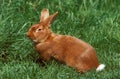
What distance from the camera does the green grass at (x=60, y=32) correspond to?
802cm

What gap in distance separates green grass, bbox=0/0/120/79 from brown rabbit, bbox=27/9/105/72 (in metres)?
0.13

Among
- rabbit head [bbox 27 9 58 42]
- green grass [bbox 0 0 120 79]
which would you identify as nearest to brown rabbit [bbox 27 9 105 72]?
rabbit head [bbox 27 9 58 42]

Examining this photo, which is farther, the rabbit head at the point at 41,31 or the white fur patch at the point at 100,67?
the rabbit head at the point at 41,31

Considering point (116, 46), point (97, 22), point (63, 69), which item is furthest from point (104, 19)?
point (63, 69)

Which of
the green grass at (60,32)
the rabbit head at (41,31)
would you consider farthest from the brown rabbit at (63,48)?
the green grass at (60,32)

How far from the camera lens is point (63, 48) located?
8.53 metres

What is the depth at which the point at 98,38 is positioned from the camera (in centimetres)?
958

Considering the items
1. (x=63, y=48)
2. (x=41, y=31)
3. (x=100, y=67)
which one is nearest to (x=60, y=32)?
(x=41, y=31)

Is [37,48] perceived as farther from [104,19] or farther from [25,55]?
[104,19]

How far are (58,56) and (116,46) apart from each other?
1334mm

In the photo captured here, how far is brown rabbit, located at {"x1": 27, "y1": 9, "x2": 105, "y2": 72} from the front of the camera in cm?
837

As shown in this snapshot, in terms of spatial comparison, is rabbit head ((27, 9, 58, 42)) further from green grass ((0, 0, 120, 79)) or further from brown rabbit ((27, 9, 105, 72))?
green grass ((0, 0, 120, 79))

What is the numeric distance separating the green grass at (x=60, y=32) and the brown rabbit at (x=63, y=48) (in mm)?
130

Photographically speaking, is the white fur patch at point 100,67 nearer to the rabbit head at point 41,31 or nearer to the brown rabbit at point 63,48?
the brown rabbit at point 63,48
